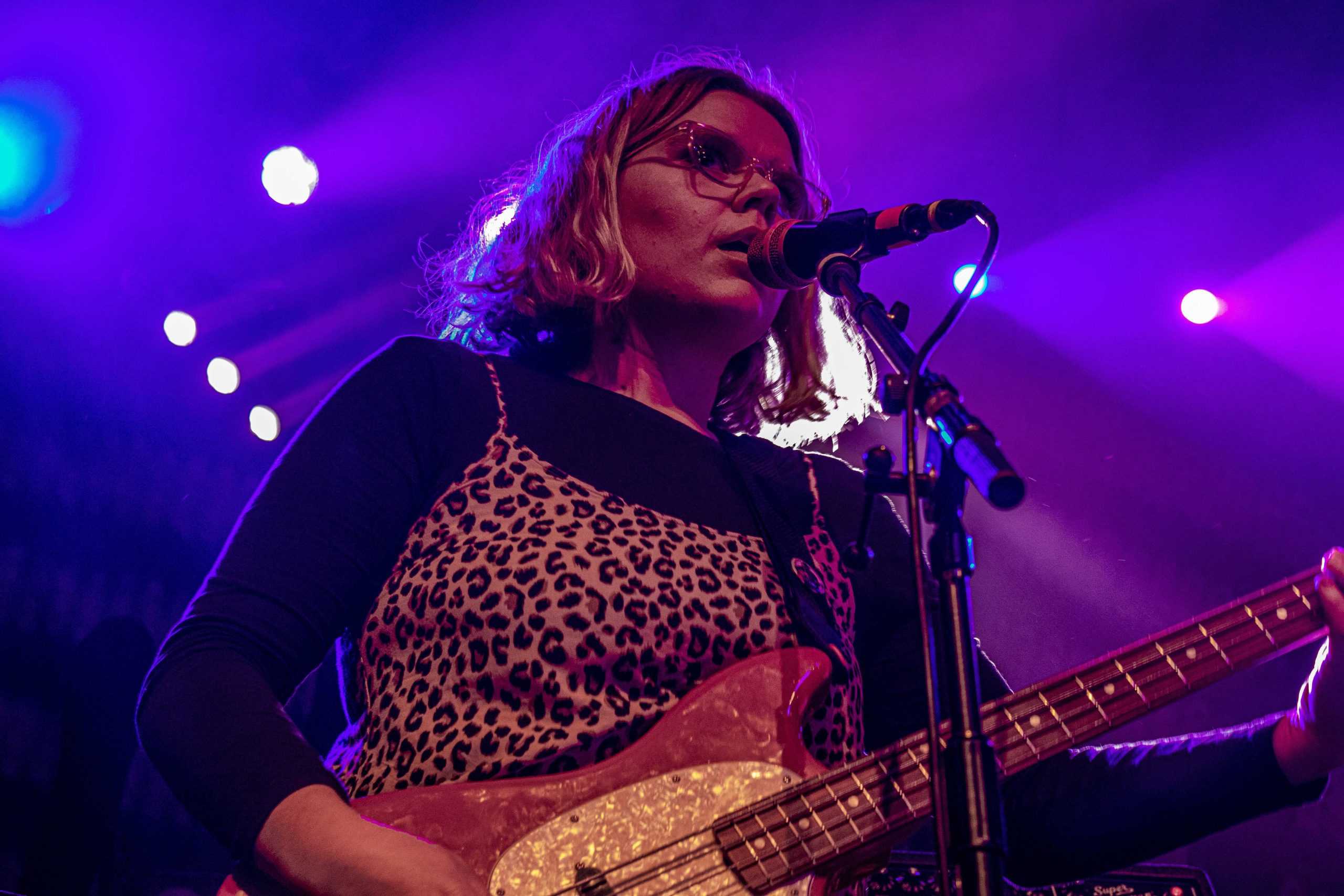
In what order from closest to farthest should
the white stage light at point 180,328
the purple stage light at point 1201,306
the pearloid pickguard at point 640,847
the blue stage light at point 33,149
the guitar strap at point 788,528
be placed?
the pearloid pickguard at point 640,847
the guitar strap at point 788,528
the blue stage light at point 33,149
the white stage light at point 180,328
the purple stage light at point 1201,306

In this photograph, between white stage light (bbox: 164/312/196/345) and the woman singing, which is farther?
white stage light (bbox: 164/312/196/345)

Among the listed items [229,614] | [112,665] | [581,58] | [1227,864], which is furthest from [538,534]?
[1227,864]

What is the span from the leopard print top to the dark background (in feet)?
9.31

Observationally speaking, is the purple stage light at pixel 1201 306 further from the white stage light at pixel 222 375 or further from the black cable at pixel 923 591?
the white stage light at pixel 222 375

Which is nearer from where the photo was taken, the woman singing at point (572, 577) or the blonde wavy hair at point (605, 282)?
the woman singing at point (572, 577)

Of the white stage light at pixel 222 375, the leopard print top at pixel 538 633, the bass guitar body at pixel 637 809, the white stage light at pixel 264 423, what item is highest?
the white stage light at pixel 222 375

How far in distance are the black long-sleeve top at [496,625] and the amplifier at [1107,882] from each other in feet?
2.38

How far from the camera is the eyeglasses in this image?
7.57ft

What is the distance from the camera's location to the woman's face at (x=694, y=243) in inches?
85.8

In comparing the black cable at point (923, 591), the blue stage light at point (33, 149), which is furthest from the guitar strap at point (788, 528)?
the blue stage light at point (33, 149)

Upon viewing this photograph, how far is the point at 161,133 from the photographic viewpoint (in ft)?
13.4

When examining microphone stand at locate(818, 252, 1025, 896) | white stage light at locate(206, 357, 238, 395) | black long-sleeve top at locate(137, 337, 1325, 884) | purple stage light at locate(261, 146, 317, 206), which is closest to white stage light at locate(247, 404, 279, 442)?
white stage light at locate(206, 357, 238, 395)

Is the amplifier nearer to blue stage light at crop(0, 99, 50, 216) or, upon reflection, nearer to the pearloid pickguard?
the pearloid pickguard

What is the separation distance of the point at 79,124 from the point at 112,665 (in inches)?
88.6
